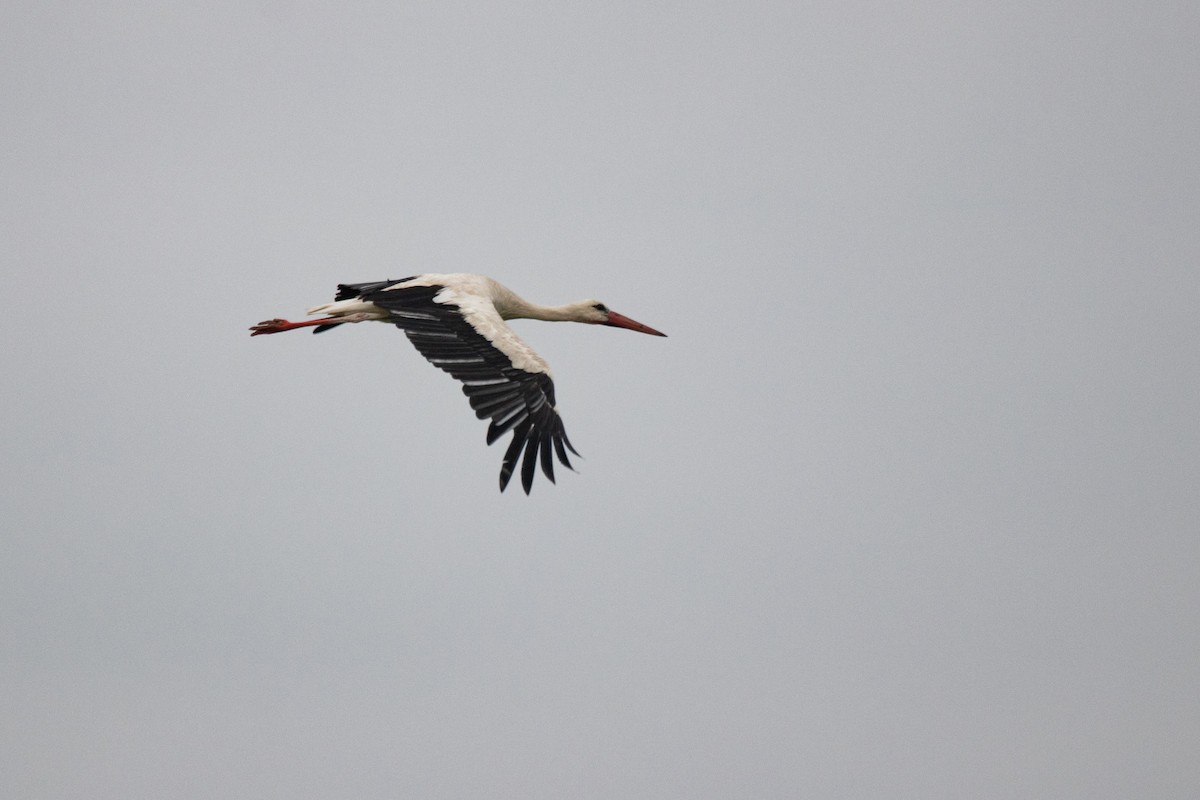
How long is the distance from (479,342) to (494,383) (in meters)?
0.67

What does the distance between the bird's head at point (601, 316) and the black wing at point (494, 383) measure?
3.56 meters

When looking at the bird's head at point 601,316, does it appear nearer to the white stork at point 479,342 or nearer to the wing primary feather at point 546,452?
the white stork at point 479,342

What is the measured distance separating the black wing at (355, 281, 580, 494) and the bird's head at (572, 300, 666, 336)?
140 inches

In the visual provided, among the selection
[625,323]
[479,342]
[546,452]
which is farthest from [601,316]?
[546,452]

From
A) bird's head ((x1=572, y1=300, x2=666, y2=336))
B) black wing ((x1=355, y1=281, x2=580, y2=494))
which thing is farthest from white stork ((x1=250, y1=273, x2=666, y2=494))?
bird's head ((x1=572, y1=300, x2=666, y2=336))

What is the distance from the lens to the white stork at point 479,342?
47.5 ft

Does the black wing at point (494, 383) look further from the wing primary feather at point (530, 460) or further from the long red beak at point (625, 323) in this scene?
the long red beak at point (625, 323)

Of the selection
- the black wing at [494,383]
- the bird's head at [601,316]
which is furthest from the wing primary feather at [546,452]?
the bird's head at [601,316]

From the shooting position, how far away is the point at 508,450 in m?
14.3

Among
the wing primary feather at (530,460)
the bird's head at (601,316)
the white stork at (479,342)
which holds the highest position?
the bird's head at (601,316)

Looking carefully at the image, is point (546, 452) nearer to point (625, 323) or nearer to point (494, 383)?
point (494, 383)

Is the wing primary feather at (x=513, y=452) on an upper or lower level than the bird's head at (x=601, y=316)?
lower

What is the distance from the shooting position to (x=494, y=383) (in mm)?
14969

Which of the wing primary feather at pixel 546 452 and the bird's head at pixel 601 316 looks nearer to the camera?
the wing primary feather at pixel 546 452
